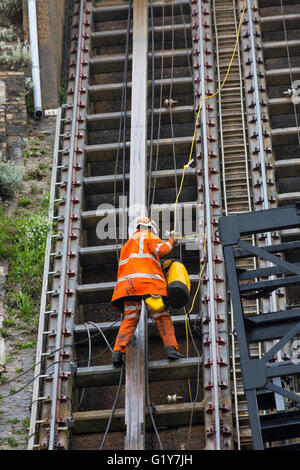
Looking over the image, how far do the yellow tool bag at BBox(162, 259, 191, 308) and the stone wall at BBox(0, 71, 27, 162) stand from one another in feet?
13.7

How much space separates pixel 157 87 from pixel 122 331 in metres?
5.39

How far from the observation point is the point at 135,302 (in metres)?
11.2

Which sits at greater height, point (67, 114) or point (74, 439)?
point (67, 114)

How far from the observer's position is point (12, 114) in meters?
15.0

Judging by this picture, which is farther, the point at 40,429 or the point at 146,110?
the point at 146,110

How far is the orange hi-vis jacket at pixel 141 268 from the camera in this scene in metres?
11.0

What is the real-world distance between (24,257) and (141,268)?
7.74ft

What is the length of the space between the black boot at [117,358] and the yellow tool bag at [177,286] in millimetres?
867

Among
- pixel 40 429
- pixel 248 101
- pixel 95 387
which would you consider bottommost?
pixel 40 429

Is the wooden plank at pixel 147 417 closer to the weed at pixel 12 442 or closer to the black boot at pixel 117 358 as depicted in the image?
the black boot at pixel 117 358

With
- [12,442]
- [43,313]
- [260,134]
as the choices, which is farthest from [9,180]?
[12,442]

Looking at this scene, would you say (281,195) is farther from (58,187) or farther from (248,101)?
(58,187)

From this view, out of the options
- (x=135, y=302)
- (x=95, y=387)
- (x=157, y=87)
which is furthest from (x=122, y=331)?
(x=157, y=87)

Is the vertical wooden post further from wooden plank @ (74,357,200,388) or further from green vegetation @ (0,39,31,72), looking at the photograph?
green vegetation @ (0,39,31,72)
